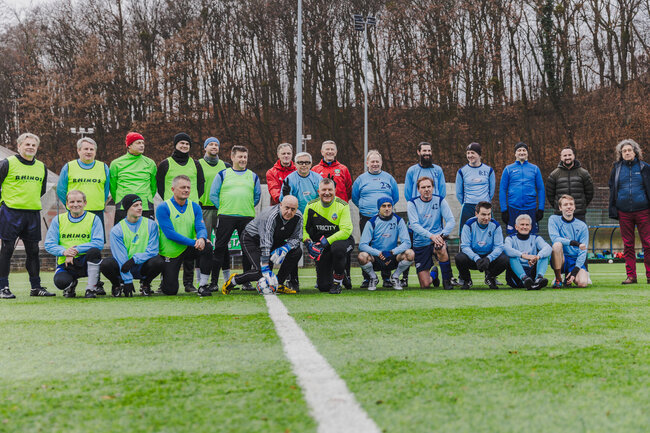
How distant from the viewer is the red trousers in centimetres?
821

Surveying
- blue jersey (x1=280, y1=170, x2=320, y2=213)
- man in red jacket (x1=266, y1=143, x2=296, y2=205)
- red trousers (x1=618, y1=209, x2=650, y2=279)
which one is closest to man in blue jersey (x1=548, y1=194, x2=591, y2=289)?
red trousers (x1=618, y1=209, x2=650, y2=279)

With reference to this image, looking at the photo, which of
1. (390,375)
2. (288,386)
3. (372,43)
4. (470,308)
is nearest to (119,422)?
(288,386)

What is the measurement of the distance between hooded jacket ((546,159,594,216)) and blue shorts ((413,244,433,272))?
2009mm

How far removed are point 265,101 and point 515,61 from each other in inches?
587

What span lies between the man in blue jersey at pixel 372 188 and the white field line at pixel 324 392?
14.4 feet

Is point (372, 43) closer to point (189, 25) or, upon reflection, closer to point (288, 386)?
point (189, 25)

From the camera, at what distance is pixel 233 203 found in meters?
7.18

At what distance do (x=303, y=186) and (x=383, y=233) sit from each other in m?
1.21

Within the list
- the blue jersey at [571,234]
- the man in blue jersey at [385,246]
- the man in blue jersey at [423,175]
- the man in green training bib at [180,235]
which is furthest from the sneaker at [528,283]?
the man in green training bib at [180,235]

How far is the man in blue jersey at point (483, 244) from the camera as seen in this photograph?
24.0 ft

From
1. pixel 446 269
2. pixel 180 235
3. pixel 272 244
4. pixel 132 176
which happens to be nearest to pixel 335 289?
pixel 272 244

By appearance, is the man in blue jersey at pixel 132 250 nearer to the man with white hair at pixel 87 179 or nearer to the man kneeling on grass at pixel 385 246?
the man with white hair at pixel 87 179

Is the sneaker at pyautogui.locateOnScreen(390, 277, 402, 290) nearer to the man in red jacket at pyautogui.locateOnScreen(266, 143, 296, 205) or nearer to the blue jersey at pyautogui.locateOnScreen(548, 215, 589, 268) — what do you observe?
the man in red jacket at pyautogui.locateOnScreen(266, 143, 296, 205)

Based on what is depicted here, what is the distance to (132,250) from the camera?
6637mm
